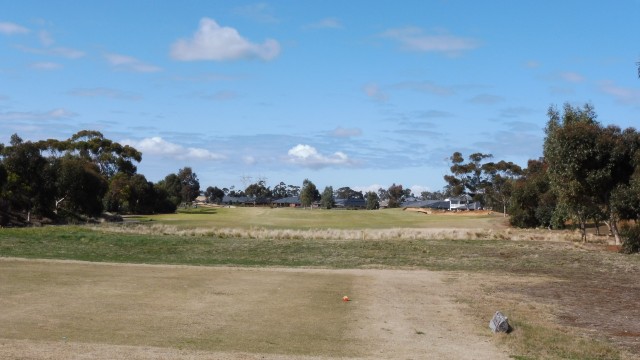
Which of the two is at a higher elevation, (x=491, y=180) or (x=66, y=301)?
(x=491, y=180)

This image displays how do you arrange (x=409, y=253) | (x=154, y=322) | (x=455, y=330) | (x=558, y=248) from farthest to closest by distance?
(x=558, y=248)
(x=409, y=253)
(x=455, y=330)
(x=154, y=322)

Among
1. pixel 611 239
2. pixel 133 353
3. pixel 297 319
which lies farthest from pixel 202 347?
pixel 611 239

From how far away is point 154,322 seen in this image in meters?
14.7

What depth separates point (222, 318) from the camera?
51.9ft

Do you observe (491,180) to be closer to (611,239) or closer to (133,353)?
(611,239)

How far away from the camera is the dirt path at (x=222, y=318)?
40.4 ft

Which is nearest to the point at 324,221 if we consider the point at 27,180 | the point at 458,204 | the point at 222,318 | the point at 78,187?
the point at 78,187

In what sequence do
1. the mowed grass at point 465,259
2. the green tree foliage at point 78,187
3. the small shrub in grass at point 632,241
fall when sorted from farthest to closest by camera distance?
the green tree foliage at point 78,187 → the small shrub in grass at point 632,241 → the mowed grass at point 465,259

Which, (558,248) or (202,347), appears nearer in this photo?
(202,347)

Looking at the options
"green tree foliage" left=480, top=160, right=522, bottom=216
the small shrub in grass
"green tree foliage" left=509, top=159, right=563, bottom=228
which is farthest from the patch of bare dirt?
"green tree foliage" left=480, top=160, right=522, bottom=216

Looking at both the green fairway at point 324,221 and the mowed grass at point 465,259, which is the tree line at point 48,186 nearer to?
the green fairway at point 324,221

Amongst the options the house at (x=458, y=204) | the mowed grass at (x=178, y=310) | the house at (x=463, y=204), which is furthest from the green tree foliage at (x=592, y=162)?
the house at (x=463, y=204)

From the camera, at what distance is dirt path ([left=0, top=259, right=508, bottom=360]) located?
12.3m

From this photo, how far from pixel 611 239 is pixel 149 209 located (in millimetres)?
87272
